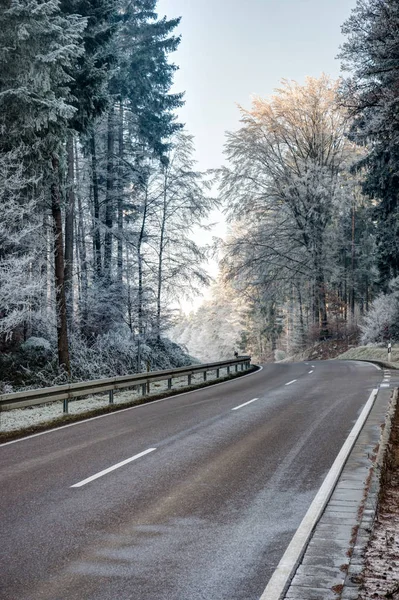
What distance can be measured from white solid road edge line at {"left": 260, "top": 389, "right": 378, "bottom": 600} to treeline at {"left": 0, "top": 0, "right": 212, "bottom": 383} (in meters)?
11.1

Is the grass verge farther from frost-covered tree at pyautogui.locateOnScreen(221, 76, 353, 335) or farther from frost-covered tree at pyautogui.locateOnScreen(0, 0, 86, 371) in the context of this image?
frost-covered tree at pyautogui.locateOnScreen(221, 76, 353, 335)

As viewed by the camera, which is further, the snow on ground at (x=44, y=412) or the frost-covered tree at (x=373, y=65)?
the frost-covered tree at (x=373, y=65)

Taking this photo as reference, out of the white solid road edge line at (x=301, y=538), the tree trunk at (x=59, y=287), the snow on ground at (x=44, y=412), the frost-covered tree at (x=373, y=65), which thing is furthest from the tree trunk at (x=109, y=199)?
the white solid road edge line at (x=301, y=538)

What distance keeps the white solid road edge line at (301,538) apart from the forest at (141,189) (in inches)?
441

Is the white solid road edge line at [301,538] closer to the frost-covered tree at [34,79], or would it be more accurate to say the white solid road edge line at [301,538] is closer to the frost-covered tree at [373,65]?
the frost-covered tree at [373,65]

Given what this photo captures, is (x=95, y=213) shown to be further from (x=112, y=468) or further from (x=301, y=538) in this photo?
(x=301, y=538)

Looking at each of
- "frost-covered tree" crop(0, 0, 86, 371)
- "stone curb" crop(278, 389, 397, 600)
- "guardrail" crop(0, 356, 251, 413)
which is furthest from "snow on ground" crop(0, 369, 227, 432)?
"stone curb" crop(278, 389, 397, 600)

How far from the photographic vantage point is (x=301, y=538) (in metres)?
5.54

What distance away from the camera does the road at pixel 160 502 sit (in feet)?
15.5

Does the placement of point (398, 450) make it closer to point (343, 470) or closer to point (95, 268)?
point (343, 470)

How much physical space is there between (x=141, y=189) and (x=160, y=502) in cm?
2471

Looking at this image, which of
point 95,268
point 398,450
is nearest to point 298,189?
point 95,268

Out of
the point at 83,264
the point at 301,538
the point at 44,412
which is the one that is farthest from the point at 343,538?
the point at 83,264

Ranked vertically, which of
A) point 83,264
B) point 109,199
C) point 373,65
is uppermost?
point 373,65
